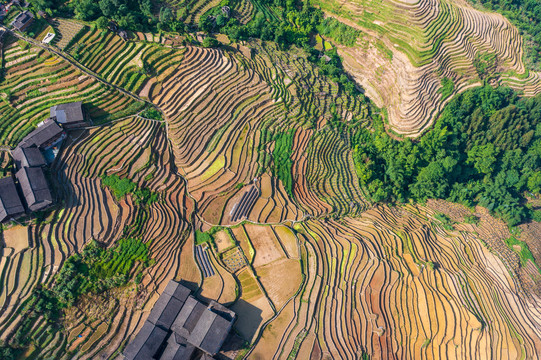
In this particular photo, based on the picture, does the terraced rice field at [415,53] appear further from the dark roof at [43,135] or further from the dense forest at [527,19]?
the dark roof at [43,135]

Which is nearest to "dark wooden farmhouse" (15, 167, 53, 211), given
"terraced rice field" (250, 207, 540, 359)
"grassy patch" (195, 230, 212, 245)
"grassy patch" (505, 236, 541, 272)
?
"grassy patch" (195, 230, 212, 245)

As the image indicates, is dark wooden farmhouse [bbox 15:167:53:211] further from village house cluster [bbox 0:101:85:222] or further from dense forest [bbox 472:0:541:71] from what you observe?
dense forest [bbox 472:0:541:71]

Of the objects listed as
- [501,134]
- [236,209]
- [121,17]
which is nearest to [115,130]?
[121,17]

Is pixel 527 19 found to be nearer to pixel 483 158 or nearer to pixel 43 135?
pixel 483 158

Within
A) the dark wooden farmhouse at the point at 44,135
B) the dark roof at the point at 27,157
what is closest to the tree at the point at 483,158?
the dark wooden farmhouse at the point at 44,135

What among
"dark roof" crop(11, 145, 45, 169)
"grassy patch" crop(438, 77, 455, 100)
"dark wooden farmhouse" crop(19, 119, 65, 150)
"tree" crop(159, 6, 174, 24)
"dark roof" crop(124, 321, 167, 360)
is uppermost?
"grassy patch" crop(438, 77, 455, 100)

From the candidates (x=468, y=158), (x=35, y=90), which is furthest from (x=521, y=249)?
(x=35, y=90)

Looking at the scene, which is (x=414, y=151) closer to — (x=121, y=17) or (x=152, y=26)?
(x=152, y=26)
